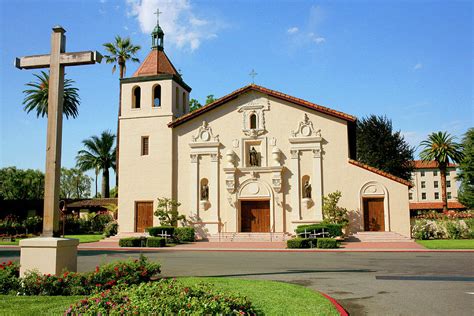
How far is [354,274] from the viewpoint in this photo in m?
12.6

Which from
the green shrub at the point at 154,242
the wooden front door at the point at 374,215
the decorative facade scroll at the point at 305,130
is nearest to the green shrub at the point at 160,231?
the green shrub at the point at 154,242

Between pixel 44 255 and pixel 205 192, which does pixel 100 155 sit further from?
pixel 44 255

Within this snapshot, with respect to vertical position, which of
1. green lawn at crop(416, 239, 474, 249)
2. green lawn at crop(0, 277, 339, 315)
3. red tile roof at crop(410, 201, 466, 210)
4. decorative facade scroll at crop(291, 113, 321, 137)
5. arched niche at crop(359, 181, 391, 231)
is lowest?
green lawn at crop(416, 239, 474, 249)

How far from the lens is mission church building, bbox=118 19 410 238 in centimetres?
2830

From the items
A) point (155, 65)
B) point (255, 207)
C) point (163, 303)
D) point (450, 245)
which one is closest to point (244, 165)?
point (255, 207)

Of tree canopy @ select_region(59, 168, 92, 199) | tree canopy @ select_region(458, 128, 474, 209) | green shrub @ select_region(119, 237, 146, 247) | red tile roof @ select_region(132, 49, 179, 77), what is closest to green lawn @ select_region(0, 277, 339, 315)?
green shrub @ select_region(119, 237, 146, 247)

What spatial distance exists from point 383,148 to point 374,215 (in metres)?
19.4

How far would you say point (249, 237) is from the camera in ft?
92.7

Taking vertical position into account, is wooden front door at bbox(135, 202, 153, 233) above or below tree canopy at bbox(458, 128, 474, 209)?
below

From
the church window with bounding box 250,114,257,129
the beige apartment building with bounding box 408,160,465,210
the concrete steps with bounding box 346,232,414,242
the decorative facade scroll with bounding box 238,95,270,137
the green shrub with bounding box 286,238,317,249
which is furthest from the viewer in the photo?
the beige apartment building with bounding box 408,160,465,210

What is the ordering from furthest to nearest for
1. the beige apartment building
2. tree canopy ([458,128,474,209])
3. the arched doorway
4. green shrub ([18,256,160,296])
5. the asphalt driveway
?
the beige apartment building < tree canopy ([458,128,474,209]) < the arched doorway < green shrub ([18,256,160,296]) < the asphalt driveway

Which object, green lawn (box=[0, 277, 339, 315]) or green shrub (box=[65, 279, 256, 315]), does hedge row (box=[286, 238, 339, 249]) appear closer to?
green lawn (box=[0, 277, 339, 315])

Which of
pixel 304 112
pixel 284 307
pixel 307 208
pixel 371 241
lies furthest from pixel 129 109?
pixel 284 307

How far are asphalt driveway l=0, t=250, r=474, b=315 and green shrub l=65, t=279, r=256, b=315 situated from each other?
297 cm
